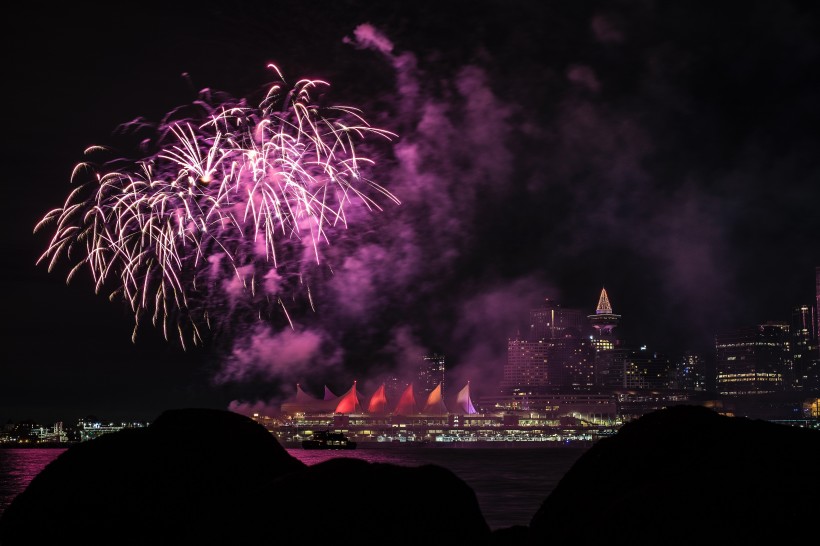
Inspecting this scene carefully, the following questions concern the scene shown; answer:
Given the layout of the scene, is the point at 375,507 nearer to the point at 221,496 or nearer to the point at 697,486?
the point at 697,486

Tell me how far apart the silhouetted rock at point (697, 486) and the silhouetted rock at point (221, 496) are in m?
1.81

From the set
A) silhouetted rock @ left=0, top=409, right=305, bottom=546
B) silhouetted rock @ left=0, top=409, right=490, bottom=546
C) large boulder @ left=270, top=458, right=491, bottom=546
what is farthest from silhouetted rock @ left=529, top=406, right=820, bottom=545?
silhouetted rock @ left=0, top=409, right=305, bottom=546

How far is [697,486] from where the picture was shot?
10.7 metres

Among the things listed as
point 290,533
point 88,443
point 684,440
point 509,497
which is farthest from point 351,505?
point 509,497

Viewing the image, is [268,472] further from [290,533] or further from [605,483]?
[605,483]

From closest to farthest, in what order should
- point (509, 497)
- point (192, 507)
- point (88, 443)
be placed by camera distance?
point (192, 507), point (88, 443), point (509, 497)

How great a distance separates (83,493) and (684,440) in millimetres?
8557

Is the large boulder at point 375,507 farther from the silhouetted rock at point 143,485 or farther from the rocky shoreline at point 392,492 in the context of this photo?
the silhouetted rock at point 143,485

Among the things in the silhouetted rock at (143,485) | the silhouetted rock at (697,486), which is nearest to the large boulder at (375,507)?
the silhouetted rock at (697,486)

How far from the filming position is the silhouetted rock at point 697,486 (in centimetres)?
1034

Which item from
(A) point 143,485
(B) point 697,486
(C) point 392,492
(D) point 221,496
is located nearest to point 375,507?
(C) point 392,492

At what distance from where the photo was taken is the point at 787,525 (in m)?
10.2

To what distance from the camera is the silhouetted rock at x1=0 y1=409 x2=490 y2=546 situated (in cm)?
1163

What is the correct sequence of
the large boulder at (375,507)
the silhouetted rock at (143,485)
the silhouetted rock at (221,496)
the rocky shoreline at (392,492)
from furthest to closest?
1. the silhouetted rock at (143,485)
2. the silhouetted rock at (221,496)
3. the large boulder at (375,507)
4. the rocky shoreline at (392,492)
